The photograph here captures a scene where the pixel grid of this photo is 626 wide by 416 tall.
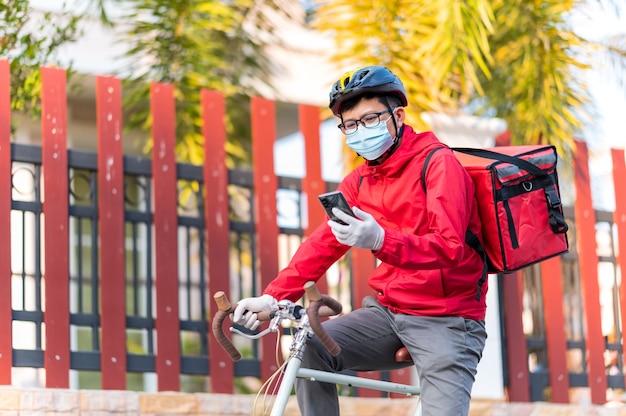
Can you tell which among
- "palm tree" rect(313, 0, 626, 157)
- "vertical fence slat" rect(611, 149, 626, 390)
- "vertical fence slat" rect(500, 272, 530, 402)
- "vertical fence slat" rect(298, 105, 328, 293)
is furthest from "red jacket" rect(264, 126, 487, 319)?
"palm tree" rect(313, 0, 626, 157)

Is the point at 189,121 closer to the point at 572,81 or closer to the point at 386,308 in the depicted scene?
the point at 572,81

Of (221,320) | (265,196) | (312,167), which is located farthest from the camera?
(312,167)

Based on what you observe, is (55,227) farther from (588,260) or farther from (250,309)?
(588,260)

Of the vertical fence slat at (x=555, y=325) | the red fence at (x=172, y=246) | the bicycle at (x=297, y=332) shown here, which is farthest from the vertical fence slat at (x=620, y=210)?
the bicycle at (x=297, y=332)

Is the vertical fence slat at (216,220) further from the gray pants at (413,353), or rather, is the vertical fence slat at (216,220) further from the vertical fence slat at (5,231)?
the gray pants at (413,353)

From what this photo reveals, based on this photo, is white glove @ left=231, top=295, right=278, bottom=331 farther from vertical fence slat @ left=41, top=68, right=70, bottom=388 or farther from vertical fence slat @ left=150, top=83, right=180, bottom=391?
vertical fence slat @ left=150, top=83, right=180, bottom=391

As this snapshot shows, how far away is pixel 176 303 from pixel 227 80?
445 centimetres

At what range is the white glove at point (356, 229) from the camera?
10.1 feet

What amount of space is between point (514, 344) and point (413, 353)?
314 centimetres

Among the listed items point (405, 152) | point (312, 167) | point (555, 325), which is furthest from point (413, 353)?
point (555, 325)

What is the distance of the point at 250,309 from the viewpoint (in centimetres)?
351

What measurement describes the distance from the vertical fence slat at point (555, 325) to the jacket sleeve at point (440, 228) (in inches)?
131

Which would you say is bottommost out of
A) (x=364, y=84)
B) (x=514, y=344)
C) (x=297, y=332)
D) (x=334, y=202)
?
(x=514, y=344)

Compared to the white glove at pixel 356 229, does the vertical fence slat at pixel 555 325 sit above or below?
below
